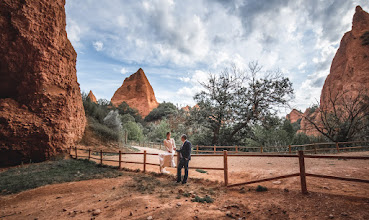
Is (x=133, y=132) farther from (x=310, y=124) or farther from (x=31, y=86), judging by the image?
(x=310, y=124)

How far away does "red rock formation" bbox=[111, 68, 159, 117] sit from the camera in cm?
7044

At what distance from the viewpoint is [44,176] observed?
7121 millimetres

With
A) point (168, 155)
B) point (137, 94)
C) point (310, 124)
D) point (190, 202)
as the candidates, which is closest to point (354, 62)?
point (310, 124)

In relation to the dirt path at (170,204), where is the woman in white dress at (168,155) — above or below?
above

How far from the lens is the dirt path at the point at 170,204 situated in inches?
130

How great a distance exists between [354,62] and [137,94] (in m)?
69.6

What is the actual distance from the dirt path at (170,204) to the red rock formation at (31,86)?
5563 millimetres

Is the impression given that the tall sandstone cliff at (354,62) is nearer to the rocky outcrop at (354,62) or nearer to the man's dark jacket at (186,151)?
the rocky outcrop at (354,62)

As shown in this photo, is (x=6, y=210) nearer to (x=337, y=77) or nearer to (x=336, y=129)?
(x=336, y=129)

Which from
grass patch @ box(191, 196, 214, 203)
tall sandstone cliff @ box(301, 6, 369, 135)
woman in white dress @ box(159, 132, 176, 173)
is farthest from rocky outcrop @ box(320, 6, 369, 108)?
grass patch @ box(191, 196, 214, 203)

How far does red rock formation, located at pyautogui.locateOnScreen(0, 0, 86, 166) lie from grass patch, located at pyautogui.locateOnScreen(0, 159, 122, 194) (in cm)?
195

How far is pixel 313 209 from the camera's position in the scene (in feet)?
10.8

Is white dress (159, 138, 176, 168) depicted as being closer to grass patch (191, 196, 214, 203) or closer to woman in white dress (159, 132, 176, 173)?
woman in white dress (159, 132, 176, 173)

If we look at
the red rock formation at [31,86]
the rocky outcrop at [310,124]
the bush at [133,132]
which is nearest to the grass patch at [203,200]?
the red rock formation at [31,86]
